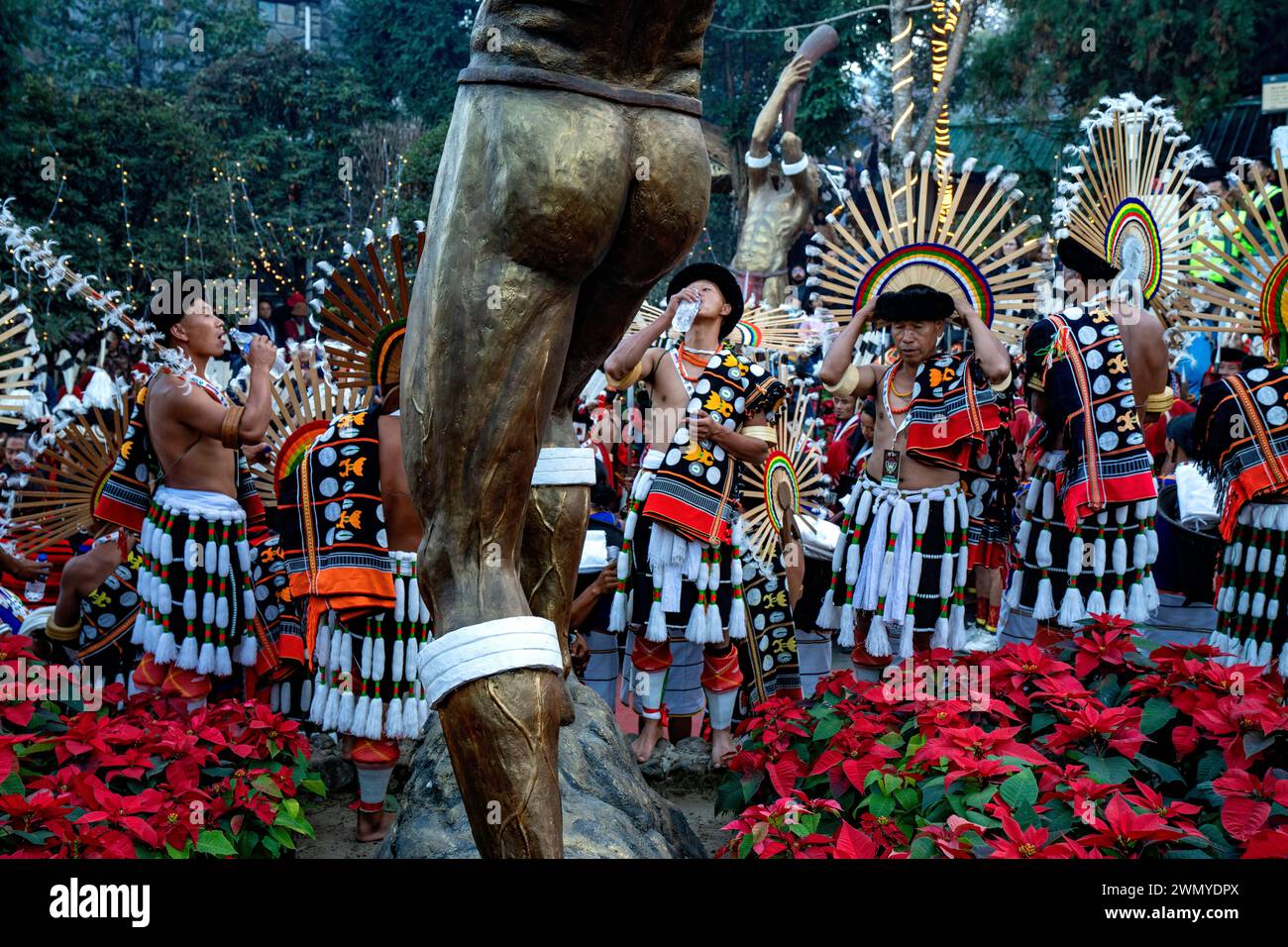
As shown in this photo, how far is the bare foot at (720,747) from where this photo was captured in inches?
205

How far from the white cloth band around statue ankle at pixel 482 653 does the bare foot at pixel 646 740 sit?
11.8 ft

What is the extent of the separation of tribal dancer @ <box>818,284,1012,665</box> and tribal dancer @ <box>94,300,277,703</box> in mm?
2644

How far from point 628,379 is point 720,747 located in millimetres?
1726

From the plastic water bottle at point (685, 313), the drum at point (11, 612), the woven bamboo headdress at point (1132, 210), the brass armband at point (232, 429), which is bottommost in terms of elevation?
the drum at point (11, 612)

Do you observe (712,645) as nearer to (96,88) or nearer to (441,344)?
(441,344)

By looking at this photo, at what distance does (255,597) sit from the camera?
5285 millimetres

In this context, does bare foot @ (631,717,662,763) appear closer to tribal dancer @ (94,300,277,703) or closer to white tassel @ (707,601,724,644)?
white tassel @ (707,601,724,644)

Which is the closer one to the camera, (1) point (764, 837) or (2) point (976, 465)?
(1) point (764, 837)

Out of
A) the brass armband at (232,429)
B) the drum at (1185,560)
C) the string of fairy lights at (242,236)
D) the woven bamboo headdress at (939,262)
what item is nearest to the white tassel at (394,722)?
the brass armband at (232,429)

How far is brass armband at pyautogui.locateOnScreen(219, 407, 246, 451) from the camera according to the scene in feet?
16.5

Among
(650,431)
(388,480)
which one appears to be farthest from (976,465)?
(388,480)

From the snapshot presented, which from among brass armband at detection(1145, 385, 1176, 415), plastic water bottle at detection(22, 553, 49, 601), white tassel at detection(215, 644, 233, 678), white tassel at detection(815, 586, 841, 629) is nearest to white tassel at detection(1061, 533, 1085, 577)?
brass armband at detection(1145, 385, 1176, 415)

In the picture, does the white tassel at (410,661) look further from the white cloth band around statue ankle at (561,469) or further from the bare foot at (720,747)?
the white cloth band around statue ankle at (561,469)
